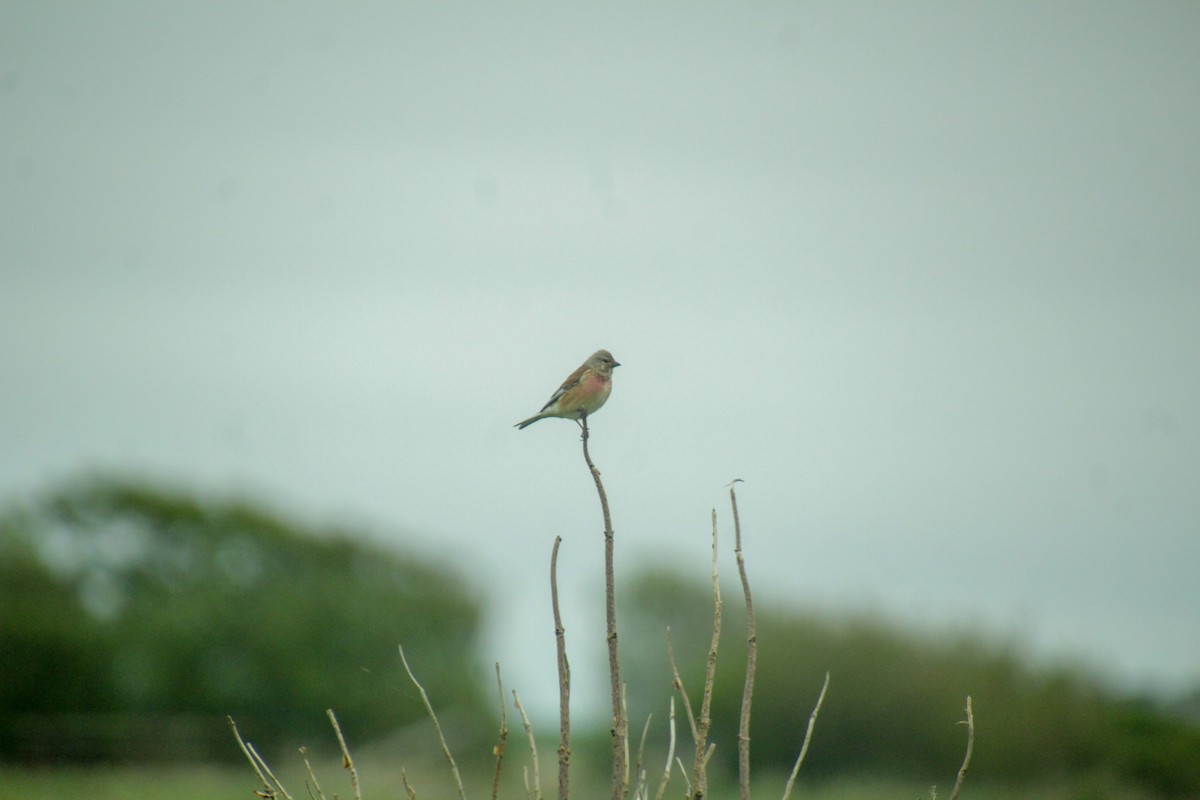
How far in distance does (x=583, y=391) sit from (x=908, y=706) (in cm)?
3327

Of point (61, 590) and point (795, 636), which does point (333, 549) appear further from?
point (795, 636)

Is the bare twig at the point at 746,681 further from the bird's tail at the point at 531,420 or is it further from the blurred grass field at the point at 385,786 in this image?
the blurred grass field at the point at 385,786

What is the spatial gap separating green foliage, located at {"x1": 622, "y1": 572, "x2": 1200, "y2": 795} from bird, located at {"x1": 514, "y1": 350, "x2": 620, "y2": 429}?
27495mm

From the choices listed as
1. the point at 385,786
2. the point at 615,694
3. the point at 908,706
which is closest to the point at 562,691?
the point at 615,694

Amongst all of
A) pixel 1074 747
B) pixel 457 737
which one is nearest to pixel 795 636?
pixel 1074 747

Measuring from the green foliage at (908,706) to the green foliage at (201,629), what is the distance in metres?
13.1

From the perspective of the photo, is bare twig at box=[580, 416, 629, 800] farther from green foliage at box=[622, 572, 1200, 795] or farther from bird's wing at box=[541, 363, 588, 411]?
green foliage at box=[622, 572, 1200, 795]

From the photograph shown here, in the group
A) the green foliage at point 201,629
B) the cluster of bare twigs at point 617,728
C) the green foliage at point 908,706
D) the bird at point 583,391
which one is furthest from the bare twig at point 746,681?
the green foliage at point 201,629

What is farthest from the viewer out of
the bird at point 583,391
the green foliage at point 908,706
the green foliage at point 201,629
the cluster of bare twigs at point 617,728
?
the green foliage at point 201,629

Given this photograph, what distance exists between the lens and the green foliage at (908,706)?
35.6 m

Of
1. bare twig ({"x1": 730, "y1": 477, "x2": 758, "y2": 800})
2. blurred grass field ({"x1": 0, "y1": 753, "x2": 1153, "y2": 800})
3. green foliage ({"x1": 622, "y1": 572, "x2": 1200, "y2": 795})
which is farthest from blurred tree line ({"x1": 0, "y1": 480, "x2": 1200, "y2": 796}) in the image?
bare twig ({"x1": 730, "y1": 477, "x2": 758, "y2": 800})

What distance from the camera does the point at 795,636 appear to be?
42.2 metres

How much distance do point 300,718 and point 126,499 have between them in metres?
14.5

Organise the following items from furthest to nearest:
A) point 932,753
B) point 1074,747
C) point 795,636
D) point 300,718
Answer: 1. point 300,718
2. point 795,636
3. point 932,753
4. point 1074,747
